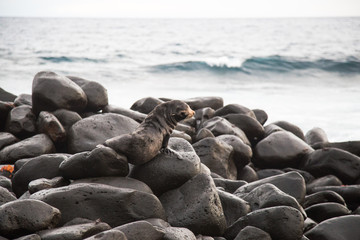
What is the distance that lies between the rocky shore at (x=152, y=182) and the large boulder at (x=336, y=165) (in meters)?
0.02

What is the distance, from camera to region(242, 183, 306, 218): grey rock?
190 inches

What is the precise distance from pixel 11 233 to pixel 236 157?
4.16m

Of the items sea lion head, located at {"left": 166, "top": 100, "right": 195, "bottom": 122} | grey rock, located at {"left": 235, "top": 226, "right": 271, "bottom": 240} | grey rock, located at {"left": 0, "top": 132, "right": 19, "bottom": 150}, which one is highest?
sea lion head, located at {"left": 166, "top": 100, "right": 195, "bottom": 122}

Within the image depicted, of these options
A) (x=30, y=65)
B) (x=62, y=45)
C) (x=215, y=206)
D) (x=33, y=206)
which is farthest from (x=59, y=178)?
(x=62, y=45)

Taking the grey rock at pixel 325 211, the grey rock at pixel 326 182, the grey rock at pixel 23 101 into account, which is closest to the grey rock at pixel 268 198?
the grey rock at pixel 325 211

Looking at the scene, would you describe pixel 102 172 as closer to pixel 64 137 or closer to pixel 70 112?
pixel 64 137

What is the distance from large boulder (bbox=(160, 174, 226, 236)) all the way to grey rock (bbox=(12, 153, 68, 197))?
1.33 meters

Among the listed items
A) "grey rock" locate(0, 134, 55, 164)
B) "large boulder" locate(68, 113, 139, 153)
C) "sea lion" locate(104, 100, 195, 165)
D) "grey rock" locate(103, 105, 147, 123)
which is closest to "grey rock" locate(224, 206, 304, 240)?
"sea lion" locate(104, 100, 195, 165)

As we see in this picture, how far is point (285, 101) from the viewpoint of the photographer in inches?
653

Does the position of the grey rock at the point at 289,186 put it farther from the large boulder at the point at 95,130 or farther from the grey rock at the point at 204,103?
the grey rock at the point at 204,103

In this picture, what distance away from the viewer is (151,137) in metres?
4.86

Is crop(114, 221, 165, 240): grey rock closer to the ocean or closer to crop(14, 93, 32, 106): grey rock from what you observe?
crop(14, 93, 32, 106): grey rock

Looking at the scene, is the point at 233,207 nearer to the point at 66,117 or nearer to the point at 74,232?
the point at 74,232

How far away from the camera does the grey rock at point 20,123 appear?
686 centimetres
